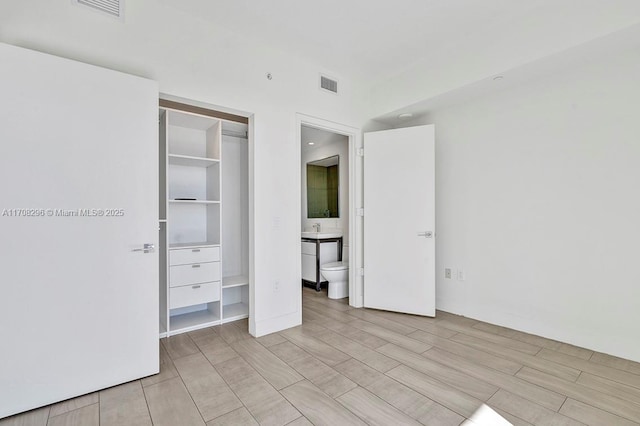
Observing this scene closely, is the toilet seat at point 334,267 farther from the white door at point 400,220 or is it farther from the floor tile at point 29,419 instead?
the floor tile at point 29,419

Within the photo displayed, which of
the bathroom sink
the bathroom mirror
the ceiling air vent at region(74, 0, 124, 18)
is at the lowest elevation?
the bathroom sink

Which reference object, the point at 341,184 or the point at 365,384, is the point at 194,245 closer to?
the point at 365,384

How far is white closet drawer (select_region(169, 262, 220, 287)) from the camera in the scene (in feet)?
9.66

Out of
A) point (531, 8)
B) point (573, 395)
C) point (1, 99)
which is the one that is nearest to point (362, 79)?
point (531, 8)

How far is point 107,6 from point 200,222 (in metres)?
2.05

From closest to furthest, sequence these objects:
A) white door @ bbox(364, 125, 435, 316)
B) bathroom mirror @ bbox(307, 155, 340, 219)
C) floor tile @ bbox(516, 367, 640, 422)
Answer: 1. floor tile @ bbox(516, 367, 640, 422)
2. white door @ bbox(364, 125, 435, 316)
3. bathroom mirror @ bbox(307, 155, 340, 219)

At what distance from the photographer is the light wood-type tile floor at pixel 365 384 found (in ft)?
5.65

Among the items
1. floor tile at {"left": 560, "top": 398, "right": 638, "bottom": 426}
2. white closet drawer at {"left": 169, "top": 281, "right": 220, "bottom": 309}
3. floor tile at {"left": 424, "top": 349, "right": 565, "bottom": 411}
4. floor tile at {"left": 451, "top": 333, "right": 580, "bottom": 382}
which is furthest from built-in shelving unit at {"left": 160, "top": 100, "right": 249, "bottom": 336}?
floor tile at {"left": 560, "top": 398, "right": 638, "bottom": 426}

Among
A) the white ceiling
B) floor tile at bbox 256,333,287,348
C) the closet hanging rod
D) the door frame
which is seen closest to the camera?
the white ceiling

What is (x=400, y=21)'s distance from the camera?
2.63 meters

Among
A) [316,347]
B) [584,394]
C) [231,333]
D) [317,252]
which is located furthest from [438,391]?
[317,252]

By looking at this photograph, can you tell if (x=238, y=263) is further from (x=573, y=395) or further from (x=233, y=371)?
(x=573, y=395)

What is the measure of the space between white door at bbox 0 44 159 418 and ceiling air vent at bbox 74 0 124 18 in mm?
523

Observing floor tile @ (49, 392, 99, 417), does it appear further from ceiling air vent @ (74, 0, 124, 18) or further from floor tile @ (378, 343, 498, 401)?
ceiling air vent @ (74, 0, 124, 18)
